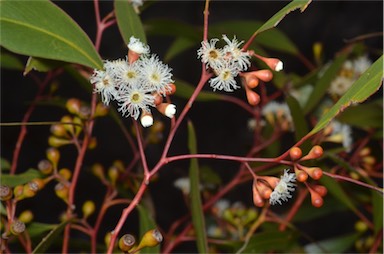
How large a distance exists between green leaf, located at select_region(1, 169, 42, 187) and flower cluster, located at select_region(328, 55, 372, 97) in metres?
0.56

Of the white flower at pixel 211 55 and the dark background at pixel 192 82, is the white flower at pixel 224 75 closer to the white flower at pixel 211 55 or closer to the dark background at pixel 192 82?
the white flower at pixel 211 55

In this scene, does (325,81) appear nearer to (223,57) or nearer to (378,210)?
(378,210)

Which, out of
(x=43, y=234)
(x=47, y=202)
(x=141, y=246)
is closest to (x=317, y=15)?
(x=47, y=202)

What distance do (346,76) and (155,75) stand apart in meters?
0.57

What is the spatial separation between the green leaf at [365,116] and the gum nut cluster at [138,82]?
47 cm

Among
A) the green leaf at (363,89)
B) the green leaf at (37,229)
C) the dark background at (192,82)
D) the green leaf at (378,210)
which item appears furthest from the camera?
the dark background at (192,82)

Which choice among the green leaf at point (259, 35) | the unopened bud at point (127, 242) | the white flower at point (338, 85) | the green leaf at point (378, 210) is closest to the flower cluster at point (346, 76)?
the white flower at point (338, 85)

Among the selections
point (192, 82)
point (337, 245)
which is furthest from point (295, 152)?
point (192, 82)

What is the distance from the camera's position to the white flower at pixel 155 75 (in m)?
0.63

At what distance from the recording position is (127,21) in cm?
75

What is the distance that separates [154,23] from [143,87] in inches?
15.3

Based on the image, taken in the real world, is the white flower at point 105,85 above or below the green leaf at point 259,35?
below

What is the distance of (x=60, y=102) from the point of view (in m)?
0.98

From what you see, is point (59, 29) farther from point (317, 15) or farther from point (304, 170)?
point (317, 15)
